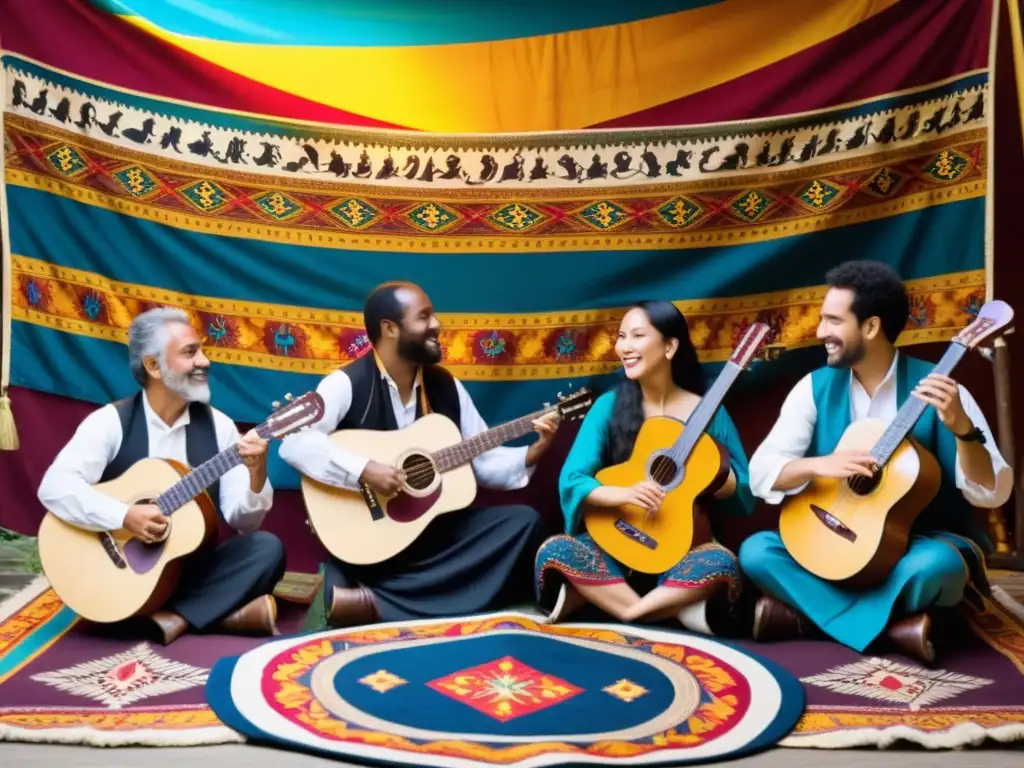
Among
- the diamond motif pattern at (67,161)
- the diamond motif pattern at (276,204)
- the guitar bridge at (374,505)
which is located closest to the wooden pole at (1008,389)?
the guitar bridge at (374,505)

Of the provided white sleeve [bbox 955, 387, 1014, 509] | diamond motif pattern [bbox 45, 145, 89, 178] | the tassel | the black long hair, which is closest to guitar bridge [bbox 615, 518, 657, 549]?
the black long hair

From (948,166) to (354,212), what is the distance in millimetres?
2388

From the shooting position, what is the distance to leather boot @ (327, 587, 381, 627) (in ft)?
14.1

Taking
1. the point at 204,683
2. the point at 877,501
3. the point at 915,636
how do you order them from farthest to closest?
the point at 877,501
the point at 915,636
the point at 204,683

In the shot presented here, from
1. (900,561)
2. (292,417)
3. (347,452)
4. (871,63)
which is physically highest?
(871,63)

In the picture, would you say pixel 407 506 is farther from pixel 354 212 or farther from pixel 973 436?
pixel 973 436

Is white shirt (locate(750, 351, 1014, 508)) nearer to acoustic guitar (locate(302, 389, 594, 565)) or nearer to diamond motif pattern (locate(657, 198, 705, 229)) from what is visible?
acoustic guitar (locate(302, 389, 594, 565))

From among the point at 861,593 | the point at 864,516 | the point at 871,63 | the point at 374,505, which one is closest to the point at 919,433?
the point at 864,516

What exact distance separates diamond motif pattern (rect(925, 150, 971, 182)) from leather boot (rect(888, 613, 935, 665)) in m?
1.78

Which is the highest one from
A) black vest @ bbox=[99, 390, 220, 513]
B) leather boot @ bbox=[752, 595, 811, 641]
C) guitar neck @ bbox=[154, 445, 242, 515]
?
black vest @ bbox=[99, 390, 220, 513]

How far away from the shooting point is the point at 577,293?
4.90 metres

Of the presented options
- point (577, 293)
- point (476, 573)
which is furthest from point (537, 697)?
point (577, 293)

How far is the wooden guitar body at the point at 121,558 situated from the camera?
158 inches

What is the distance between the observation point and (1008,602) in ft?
14.7
